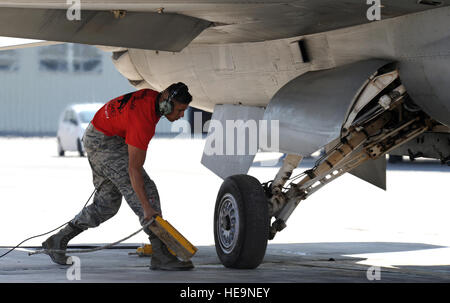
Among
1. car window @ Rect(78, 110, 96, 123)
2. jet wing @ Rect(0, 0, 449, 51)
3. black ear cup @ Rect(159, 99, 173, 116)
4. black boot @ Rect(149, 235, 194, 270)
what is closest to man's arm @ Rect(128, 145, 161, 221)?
black boot @ Rect(149, 235, 194, 270)

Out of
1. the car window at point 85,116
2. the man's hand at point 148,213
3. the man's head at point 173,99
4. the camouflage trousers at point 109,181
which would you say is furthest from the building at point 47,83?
the man's hand at point 148,213

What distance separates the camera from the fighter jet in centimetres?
816

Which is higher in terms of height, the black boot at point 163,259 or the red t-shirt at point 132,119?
the red t-shirt at point 132,119

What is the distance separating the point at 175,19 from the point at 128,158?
54.5 inches

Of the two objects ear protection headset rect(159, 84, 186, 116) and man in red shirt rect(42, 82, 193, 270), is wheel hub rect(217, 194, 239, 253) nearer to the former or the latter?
man in red shirt rect(42, 82, 193, 270)

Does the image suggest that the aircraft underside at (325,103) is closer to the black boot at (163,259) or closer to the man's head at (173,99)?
the black boot at (163,259)

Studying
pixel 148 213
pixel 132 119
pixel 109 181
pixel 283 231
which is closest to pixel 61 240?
pixel 109 181

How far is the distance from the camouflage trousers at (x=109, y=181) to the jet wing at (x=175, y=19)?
3.14 ft

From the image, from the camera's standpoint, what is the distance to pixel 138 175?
884cm

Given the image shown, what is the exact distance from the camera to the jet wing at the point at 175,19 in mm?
8078

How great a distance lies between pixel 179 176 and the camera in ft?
80.1
